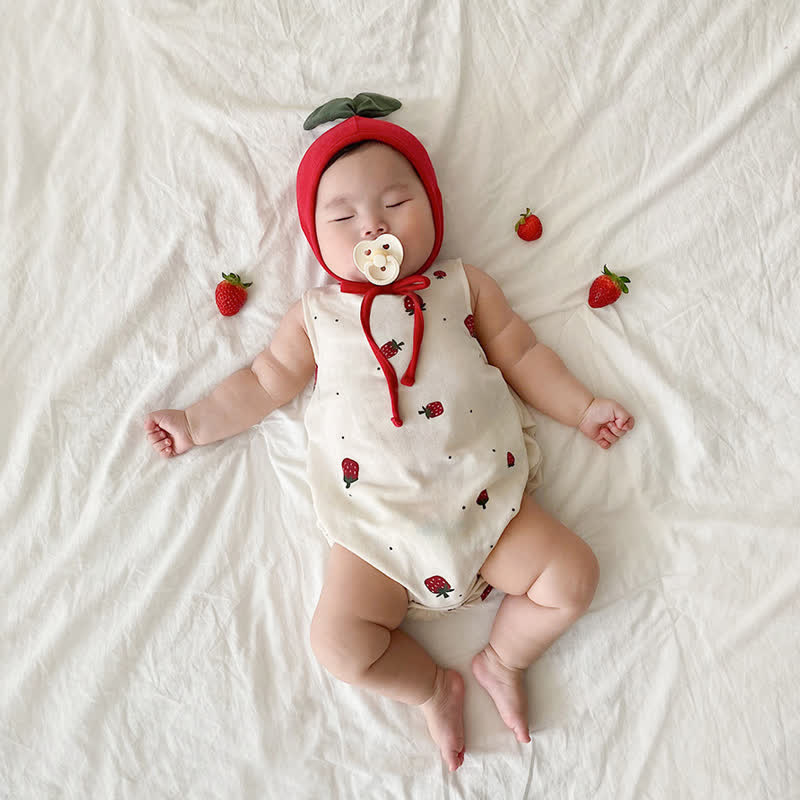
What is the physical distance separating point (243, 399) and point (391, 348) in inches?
11.7

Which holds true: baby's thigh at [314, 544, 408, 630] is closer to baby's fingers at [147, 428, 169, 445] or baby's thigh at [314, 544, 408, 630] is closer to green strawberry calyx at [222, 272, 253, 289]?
baby's fingers at [147, 428, 169, 445]

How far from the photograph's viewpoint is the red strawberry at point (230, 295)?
4.42 feet

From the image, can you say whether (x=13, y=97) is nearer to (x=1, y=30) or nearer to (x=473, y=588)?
(x=1, y=30)

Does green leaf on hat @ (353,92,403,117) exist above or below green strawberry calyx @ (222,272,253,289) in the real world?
above

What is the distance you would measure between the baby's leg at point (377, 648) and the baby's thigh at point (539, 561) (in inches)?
6.9

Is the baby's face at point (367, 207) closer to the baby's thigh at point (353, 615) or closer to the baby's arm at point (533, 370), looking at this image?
the baby's arm at point (533, 370)

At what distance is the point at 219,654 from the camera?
1.27m

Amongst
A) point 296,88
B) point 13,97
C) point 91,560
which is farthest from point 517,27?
point 91,560

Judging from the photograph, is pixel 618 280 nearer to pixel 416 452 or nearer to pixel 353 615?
pixel 416 452

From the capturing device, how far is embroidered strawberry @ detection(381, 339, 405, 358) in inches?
50.1

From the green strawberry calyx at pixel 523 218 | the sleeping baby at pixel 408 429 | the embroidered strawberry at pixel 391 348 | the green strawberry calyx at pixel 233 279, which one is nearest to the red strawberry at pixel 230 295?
the green strawberry calyx at pixel 233 279

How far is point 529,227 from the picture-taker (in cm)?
138

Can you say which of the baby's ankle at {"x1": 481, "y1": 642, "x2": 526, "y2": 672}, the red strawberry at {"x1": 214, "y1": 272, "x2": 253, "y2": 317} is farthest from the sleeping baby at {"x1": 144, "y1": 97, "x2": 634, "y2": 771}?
the red strawberry at {"x1": 214, "y1": 272, "x2": 253, "y2": 317}

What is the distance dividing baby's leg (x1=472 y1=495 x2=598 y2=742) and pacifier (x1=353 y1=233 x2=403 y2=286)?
1.57ft
